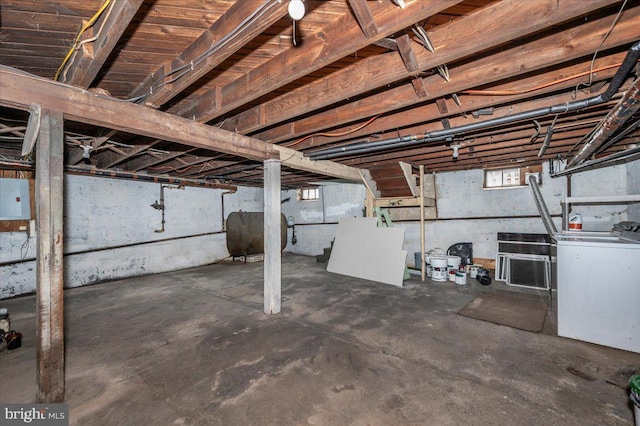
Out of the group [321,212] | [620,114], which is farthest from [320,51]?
[321,212]

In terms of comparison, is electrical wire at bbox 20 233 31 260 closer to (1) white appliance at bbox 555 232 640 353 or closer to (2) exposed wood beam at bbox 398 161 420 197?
(2) exposed wood beam at bbox 398 161 420 197

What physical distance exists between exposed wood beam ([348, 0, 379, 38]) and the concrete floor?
2.17 m

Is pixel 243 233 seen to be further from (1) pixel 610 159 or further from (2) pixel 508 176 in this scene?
(1) pixel 610 159

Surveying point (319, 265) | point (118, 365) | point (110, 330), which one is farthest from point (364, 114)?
point (319, 265)

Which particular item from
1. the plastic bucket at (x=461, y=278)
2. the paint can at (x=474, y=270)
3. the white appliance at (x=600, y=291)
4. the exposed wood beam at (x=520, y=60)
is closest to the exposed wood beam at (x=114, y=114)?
the exposed wood beam at (x=520, y=60)

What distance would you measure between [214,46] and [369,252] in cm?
431

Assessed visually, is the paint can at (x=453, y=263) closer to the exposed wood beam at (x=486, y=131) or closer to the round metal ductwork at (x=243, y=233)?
the exposed wood beam at (x=486, y=131)

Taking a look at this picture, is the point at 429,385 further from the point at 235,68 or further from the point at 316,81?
the point at 235,68

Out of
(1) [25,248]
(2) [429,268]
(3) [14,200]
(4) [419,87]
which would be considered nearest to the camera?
(4) [419,87]

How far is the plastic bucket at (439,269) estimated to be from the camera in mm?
4668

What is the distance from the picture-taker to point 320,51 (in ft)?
4.88

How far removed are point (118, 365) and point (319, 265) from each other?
4458 mm

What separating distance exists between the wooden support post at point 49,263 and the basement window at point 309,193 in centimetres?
630

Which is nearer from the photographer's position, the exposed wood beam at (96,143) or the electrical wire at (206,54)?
the electrical wire at (206,54)
